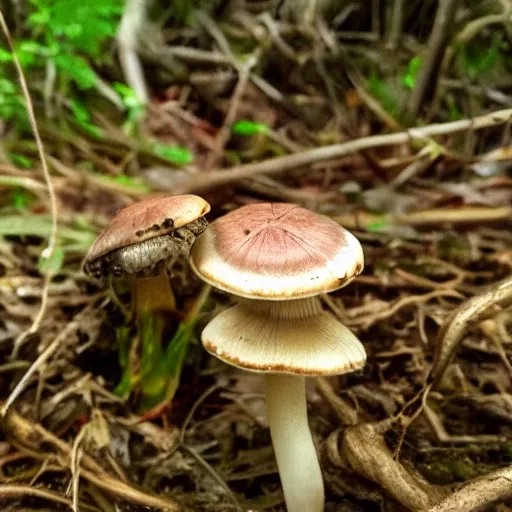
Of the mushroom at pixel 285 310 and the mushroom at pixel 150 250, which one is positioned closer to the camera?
the mushroom at pixel 285 310

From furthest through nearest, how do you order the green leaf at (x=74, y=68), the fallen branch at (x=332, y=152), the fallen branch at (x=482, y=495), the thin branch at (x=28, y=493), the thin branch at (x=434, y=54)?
the green leaf at (x=74, y=68)
the thin branch at (x=434, y=54)
the fallen branch at (x=332, y=152)
the thin branch at (x=28, y=493)
the fallen branch at (x=482, y=495)

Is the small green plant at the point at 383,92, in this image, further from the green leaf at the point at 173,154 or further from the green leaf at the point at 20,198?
the green leaf at the point at 20,198

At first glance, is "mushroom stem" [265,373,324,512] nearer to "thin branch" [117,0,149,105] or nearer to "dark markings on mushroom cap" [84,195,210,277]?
"dark markings on mushroom cap" [84,195,210,277]

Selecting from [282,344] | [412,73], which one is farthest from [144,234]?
[412,73]

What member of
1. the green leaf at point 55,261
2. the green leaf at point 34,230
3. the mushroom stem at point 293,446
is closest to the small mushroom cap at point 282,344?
the mushroom stem at point 293,446

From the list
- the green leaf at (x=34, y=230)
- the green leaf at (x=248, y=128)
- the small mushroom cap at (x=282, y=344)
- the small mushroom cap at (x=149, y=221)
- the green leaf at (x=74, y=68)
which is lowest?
the green leaf at (x=248, y=128)

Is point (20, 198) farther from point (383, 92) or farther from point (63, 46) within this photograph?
point (383, 92)

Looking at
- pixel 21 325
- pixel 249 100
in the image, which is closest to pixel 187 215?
pixel 21 325
